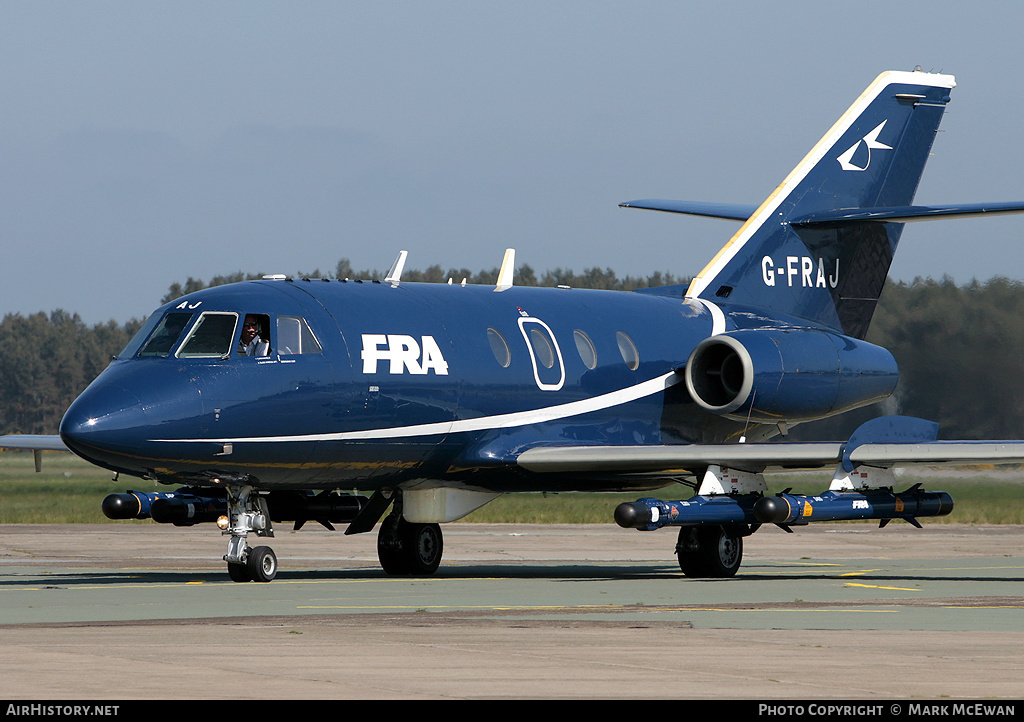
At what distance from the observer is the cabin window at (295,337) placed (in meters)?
20.3

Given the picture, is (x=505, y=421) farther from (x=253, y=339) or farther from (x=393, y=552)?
(x=253, y=339)

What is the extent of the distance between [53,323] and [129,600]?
113m

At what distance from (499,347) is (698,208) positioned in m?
7.70

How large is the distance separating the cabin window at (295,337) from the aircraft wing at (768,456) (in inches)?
145

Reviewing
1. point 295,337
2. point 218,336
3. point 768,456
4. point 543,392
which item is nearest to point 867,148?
point 543,392

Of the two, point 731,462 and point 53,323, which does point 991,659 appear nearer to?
point 731,462

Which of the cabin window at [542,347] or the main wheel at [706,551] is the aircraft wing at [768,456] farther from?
the cabin window at [542,347]

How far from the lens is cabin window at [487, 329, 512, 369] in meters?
22.8

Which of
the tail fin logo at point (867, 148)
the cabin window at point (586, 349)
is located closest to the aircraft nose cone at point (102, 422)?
the cabin window at point (586, 349)

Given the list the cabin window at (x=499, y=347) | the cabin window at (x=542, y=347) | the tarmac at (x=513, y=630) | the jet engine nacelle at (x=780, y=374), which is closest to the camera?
the tarmac at (x=513, y=630)

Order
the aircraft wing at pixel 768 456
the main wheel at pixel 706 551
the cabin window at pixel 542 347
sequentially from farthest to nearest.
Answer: the cabin window at pixel 542 347, the main wheel at pixel 706 551, the aircraft wing at pixel 768 456

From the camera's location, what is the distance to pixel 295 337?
2045 centimetres

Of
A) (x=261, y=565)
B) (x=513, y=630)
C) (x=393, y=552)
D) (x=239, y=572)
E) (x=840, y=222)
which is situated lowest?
(x=393, y=552)

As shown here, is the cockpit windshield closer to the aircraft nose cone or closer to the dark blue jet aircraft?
the dark blue jet aircraft
